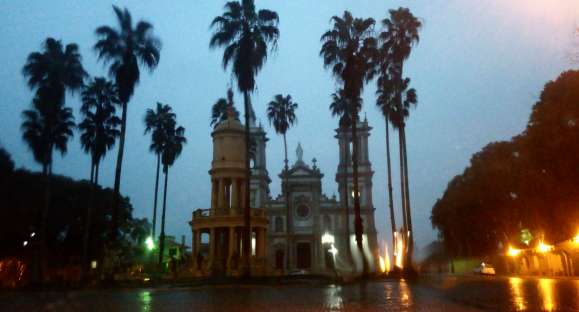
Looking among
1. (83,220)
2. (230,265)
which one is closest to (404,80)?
(230,265)

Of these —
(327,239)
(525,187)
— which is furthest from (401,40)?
(327,239)

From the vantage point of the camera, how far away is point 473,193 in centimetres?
5181

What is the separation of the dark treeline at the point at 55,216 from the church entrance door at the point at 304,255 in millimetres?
22627

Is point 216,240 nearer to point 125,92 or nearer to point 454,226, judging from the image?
point 125,92

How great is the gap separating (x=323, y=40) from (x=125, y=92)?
13527 millimetres

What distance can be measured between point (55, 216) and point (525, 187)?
40.7 m

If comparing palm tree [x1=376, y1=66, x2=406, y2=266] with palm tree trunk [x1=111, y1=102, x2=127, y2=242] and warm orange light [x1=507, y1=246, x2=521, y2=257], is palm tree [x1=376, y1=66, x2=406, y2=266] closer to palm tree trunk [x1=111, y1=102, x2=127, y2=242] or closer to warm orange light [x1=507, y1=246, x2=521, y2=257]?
palm tree trunk [x1=111, y1=102, x2=127, y2=242]

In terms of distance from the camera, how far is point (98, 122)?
40938 millimetres

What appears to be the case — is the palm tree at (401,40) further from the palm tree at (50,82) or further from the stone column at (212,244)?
the palm tree at (50,82)

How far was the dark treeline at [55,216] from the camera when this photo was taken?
4409cm

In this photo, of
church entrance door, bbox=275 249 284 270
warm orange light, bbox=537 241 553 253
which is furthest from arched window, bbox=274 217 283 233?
warm orange light, bbox=537 241 553 253

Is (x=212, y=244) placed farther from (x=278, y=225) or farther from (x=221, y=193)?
(x=278, y=225)

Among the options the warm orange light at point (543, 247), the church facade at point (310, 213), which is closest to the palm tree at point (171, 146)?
the church facade at point (310, 213)

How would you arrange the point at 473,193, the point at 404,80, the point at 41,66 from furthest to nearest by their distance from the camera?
the point at 473,193
the point at 404,80
the point at 41,66
